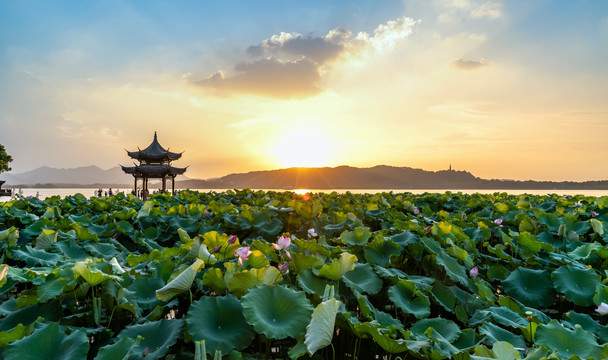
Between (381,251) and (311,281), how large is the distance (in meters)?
1.05

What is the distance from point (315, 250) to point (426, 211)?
13.6ft

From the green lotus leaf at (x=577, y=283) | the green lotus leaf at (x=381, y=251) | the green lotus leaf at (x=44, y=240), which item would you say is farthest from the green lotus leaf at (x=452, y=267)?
the green lotus leaf at (x=44, y=240)

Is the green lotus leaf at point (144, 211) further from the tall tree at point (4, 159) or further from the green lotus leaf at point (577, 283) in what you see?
the tall tree at point (4, 159)

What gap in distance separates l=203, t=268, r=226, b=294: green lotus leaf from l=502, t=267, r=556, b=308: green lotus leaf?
214 cm

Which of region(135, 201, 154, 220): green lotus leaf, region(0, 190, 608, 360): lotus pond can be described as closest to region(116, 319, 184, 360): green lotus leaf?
region(0, 190, 608, 360): lotus pond

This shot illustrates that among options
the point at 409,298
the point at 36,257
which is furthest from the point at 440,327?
the point at 36,257

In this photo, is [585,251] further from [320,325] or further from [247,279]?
[247,279]

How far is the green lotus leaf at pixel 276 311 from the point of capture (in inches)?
52.9

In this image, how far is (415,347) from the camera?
1.34 m

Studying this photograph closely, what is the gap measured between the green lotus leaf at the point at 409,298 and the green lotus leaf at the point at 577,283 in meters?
1.20

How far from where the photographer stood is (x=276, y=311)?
1454mm

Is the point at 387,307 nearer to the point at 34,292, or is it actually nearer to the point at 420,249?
the point at 420,249

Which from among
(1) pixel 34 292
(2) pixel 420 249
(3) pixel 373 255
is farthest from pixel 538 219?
(1) pixel 34 292

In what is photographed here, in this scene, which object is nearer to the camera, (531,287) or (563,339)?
(563,339)
